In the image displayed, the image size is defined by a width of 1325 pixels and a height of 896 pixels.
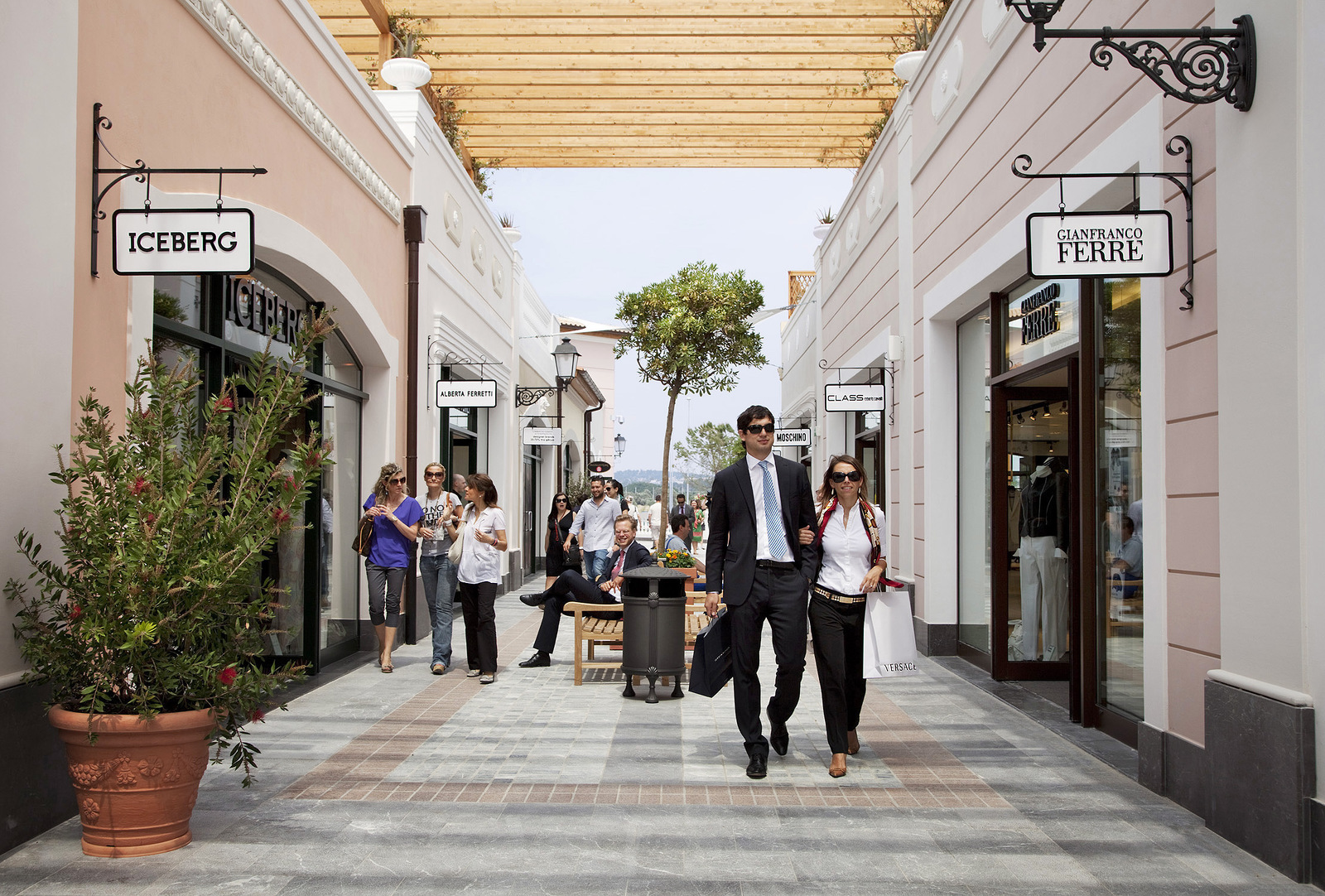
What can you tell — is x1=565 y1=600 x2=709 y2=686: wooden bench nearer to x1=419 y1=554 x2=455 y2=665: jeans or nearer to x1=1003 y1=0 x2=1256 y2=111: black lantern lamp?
x1=419 y1=554 x2=455 y2=665: jeans

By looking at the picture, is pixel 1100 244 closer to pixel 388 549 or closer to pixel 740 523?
pixel 740 523

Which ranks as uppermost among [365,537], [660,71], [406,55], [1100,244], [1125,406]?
[660,71]

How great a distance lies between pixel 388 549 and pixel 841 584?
166 inches

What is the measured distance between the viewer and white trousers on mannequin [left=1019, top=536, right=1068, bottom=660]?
744cm

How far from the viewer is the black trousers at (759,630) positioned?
16.9 feet

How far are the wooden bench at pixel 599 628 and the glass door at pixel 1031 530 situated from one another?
2179 mm

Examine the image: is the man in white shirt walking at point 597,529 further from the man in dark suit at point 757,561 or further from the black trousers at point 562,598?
the man in dark suit at point 757,561

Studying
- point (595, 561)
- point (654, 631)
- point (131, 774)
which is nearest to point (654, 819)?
point (131, 774)

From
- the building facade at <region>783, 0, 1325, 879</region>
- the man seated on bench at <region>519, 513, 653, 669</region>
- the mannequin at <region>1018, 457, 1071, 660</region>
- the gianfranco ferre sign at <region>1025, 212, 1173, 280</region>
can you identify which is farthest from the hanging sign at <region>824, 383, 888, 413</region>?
the gianfranco ferre sign at <region>1025, 212, 1173, 280</region>

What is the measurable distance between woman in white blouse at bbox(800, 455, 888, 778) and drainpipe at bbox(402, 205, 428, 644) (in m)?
5.64

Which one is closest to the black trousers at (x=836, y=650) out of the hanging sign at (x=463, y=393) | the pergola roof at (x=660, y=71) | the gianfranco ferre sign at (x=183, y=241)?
the gianfranco ferre sign at (x=183, y=241)

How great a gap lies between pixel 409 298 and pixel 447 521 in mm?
2836

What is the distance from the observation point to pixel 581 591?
326 inches

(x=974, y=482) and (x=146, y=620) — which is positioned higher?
(x=974, y=482)
